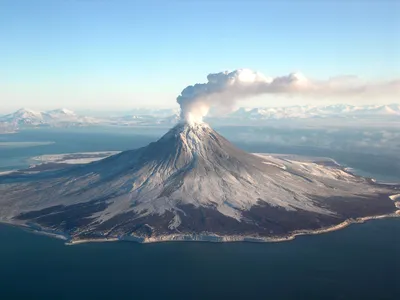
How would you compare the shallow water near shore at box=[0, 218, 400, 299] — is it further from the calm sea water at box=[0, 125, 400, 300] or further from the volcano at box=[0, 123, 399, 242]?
the volcano at box=[0, 123, 399, 242]

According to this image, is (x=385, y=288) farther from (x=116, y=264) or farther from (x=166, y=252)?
(x=116, y=264)

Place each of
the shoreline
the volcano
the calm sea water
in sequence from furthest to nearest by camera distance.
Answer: the volcano → the shoreline → the calm sea water

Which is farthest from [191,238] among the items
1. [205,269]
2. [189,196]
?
[189,196]

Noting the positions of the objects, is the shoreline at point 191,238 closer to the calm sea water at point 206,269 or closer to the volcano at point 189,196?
the volcano at point 189,196

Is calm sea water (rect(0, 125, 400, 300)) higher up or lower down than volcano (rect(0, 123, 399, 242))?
lower down

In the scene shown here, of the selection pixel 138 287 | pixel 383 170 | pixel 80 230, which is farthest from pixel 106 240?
pixel 383 170

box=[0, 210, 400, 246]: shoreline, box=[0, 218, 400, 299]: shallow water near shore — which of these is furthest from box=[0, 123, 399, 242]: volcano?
box=[0, 218, 400, 299]: shallow water near shore
